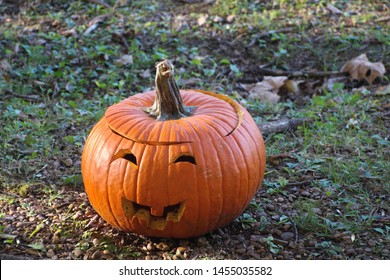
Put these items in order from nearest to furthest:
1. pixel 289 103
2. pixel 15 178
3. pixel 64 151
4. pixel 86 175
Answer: pixel 86 175
pixel 15 178
pixel 64 151
pixel 289 103

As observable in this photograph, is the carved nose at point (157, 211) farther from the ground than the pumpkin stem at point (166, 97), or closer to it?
closer to it

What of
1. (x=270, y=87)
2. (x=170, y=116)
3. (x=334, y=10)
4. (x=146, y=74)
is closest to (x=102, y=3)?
(x=146, y=74)

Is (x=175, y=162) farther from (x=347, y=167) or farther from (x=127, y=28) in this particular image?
(x=127, y=28)

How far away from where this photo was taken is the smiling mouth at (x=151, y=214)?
Answer: 131 inches

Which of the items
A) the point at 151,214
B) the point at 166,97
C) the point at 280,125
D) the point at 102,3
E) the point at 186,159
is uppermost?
the point at 166,97

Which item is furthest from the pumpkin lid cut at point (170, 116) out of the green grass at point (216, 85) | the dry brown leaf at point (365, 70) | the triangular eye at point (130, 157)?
the dry brown leaf at point (365, 70)

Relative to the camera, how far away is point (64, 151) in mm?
4594

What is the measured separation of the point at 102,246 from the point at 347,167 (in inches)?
70.8

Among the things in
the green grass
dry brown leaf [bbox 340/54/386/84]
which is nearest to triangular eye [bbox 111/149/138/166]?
the green grass

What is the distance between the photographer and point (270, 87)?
5.89 meters

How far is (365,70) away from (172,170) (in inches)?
131

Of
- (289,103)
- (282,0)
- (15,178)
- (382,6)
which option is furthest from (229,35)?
(15,178)

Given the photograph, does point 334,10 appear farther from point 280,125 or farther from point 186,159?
point 186,159

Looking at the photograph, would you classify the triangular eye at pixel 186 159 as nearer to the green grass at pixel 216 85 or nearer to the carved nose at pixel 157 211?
the carved nose at pixel 157 211
